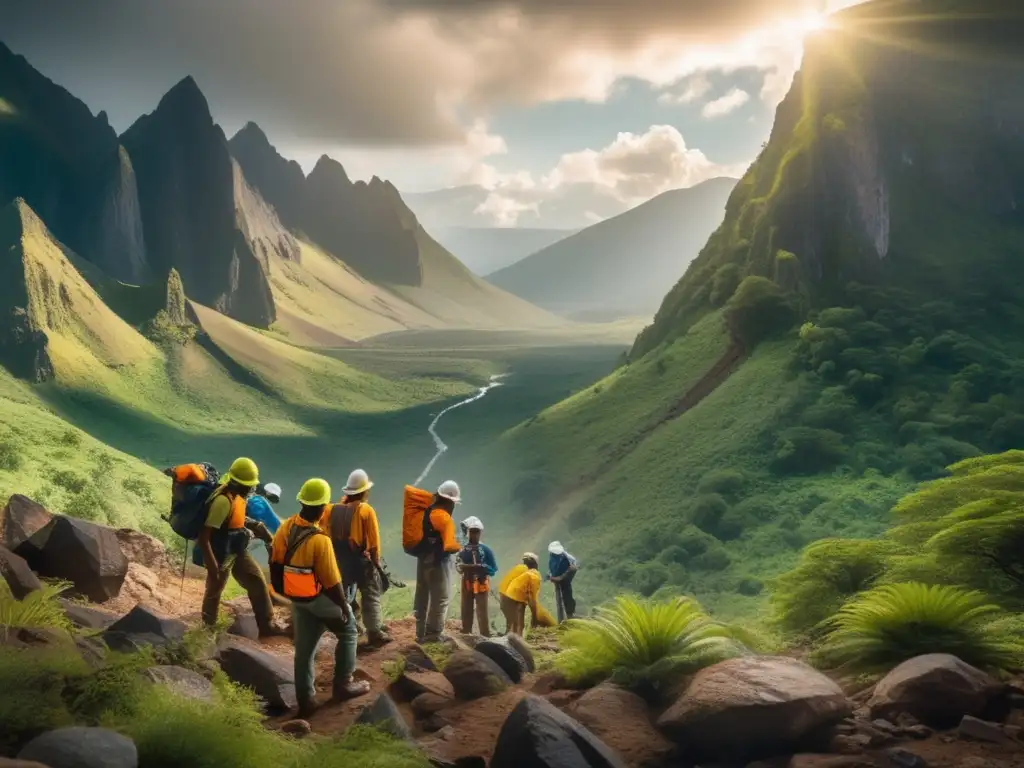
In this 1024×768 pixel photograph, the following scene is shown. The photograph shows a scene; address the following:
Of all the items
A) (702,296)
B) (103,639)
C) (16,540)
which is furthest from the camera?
(702,296)

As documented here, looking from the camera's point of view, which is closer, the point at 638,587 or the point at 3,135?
the point at 638,587

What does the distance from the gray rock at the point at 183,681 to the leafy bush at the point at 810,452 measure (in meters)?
50.7

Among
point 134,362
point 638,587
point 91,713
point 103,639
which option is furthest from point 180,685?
point 134,362

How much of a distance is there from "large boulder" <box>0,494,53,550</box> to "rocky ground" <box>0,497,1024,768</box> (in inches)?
192

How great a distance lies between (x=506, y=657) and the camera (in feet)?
37.3

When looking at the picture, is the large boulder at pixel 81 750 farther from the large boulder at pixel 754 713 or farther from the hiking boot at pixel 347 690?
the large boulder at pixel 754 713

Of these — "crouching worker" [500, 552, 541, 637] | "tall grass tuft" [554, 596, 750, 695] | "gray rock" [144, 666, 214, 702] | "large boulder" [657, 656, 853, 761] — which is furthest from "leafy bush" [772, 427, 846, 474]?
"gray rock" [144, 666, 214, 702]

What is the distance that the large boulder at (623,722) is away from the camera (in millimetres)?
8680

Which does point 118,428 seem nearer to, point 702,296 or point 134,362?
point 134,362

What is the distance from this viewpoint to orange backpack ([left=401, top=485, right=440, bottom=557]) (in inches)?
542

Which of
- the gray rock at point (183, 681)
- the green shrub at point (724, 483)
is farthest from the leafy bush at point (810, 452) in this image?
the gray rock at point (183, 681)

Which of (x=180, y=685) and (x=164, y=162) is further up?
(x=164, y=162)

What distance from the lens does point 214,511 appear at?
41.0 ft

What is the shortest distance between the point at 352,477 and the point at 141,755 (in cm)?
578
